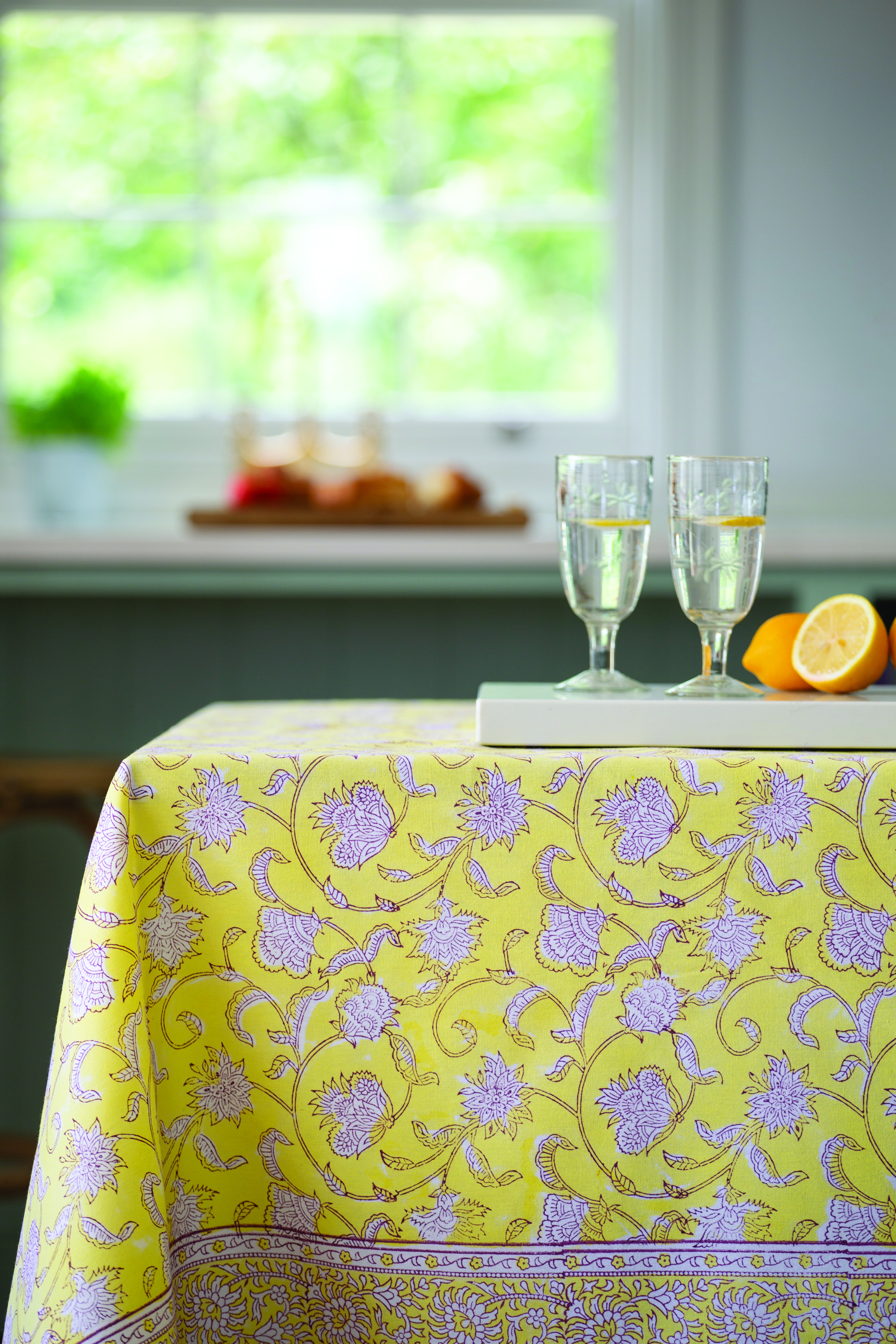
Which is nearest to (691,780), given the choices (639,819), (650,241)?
(639,819)

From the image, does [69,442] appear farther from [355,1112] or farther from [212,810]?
[355,1112]

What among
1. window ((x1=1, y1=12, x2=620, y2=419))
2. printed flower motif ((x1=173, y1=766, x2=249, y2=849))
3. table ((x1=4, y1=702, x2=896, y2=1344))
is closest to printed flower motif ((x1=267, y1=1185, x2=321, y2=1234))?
table ((x1=4, y1=702, x2=896, y2=1344))

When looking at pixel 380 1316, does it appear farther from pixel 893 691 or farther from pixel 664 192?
pixel 664 192

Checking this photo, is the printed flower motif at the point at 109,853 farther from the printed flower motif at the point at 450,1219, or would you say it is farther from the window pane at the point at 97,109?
the window pane at the point at 97,109

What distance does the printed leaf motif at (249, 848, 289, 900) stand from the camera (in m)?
0.73

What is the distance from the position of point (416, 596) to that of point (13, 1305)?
133 cm

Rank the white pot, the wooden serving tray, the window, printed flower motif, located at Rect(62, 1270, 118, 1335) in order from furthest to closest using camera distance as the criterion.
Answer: the window → the white pot → the wooden serving tray → printed flower motif, located at Rect(62, 1270, 118, 1335)

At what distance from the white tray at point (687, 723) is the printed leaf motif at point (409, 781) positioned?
0.18 ft

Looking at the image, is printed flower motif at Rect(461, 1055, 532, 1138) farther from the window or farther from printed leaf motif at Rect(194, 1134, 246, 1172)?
the window

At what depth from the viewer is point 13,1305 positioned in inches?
27.5

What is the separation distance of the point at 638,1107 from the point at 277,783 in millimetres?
292

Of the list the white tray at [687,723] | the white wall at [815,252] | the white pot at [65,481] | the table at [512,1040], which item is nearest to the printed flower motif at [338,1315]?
the table at [512,1040]

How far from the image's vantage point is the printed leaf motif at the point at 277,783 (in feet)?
2.41

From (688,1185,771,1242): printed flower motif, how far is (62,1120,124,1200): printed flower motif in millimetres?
338
